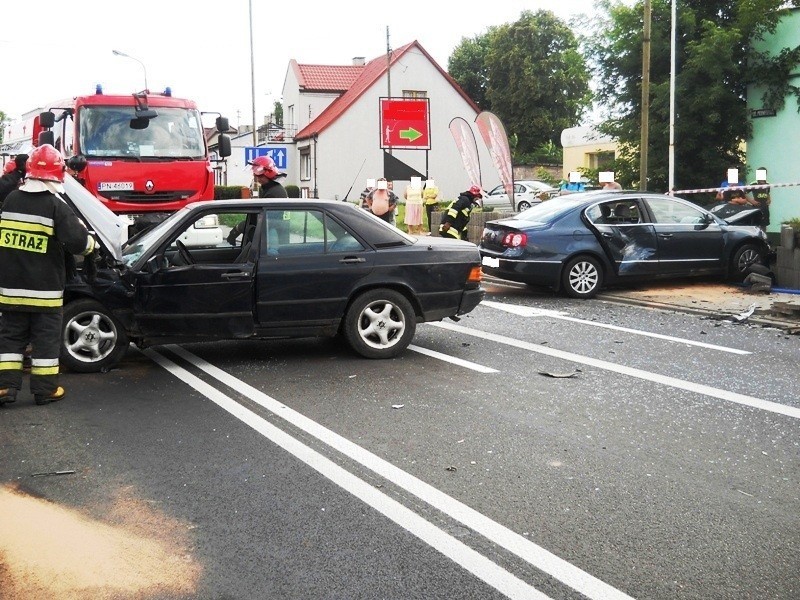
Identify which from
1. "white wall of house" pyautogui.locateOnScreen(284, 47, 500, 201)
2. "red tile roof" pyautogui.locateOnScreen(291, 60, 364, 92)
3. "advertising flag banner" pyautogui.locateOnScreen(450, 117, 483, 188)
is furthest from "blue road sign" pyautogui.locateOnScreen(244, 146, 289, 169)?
"red tile roof" pyautogui.locateOnScreen(291, 60, 364, 92)

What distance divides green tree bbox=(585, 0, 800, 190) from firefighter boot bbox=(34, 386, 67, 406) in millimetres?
19231

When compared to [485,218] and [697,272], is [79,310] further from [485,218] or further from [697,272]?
[485,218]

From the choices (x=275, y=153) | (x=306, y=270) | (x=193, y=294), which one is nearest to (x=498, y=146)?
(x=275, y=153)

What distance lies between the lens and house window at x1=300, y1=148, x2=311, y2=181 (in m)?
55.2

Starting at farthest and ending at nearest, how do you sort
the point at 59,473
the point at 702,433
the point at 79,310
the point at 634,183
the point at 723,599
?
the point at 634,183 < the point at 79,310 < the point at 702,433 < the point at 59,473 < the point at 723,599

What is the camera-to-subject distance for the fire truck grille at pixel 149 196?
1606 cm

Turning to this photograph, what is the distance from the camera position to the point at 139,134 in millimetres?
16453

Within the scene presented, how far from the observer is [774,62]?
23234 millimetres

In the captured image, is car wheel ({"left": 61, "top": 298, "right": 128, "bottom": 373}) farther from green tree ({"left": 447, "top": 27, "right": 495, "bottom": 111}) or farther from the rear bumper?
green tree ({"left": 447, "top": 27, "right": 495, "bottom": 111})

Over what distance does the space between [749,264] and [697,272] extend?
829mm

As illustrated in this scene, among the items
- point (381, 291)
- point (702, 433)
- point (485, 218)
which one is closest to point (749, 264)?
point (485, 218)

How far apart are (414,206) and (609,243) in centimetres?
945

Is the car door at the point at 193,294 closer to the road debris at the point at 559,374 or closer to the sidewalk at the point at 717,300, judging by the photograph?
the road debris at the point at 559,374

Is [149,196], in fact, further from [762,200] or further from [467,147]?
[762,200]
